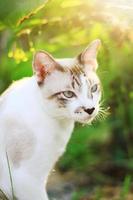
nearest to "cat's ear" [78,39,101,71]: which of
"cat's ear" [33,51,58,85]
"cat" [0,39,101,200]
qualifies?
"cat" [0,39,101,200]

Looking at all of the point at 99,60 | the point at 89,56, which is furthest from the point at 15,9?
the point at 89,56

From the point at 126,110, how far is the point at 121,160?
0.32 m

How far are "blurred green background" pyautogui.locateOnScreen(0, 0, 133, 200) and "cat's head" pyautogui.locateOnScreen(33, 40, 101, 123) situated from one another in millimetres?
387

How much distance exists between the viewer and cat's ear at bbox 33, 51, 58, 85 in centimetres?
268

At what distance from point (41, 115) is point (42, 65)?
0.20 m

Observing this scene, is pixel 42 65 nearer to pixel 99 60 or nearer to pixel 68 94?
pixel 68 94

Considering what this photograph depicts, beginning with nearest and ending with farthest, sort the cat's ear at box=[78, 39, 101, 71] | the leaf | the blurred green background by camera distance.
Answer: the cat's ear at box=[78, 39, 101, 71] → the leaf → the blurred green background

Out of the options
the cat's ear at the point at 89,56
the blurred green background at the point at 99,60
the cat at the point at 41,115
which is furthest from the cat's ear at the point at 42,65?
the blurred green background at the point at 99,60

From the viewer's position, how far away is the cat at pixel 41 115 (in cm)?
272

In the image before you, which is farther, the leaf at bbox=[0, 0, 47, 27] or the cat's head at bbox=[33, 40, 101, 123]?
the leaf at bbox=[0, 0, 47, 27]

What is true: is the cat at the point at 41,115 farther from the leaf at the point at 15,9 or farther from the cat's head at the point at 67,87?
the leaf at the point at 15,9

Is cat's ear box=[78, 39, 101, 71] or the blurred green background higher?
cat's ear box=[78, 39, 101, 71]

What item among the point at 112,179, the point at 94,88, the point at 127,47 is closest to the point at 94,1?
the point at 94,88

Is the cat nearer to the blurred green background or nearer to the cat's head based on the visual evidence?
the cat's head
